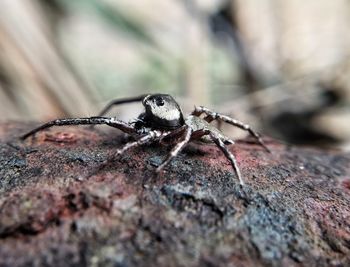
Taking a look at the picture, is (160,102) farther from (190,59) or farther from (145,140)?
(190,59)

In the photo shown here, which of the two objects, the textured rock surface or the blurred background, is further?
the blurred background

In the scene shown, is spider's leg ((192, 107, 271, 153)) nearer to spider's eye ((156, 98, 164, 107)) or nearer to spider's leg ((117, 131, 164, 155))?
spider's eye ((156, 98, 164, 107))

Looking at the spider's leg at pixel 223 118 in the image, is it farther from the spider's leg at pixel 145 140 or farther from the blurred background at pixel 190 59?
the blurred background at pixel 190 59

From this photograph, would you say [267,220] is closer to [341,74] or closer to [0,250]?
[0,250]

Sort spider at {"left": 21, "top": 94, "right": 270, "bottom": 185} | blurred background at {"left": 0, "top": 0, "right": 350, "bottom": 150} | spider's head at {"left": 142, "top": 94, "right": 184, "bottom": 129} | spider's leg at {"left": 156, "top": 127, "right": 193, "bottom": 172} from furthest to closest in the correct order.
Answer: blurred background at {"left": 0, "top": 0, "right": 350, "bottom": 150} → spider's head at {"left": 142, "top": 94, "right": 184, "bottom": 129} → spider at {"left": 21, "top": 94, "right": 270, "bottom": 185} → spider's leg at {"left": 156, "top": 127, "right": 193, "bottom": 172}

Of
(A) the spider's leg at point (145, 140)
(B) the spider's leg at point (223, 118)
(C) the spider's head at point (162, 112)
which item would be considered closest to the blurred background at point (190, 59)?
(B) the spider's leg at point (223, 118)

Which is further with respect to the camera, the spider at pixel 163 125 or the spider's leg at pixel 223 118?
the spider's leg at pixel 223 118

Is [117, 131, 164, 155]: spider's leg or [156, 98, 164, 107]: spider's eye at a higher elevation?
[156, 98, 164, 107]: spider's eye

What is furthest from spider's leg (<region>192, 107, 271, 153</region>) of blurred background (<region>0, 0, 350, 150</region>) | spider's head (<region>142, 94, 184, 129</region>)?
blurred background (<region>0, 0, 350, 150</region>)
